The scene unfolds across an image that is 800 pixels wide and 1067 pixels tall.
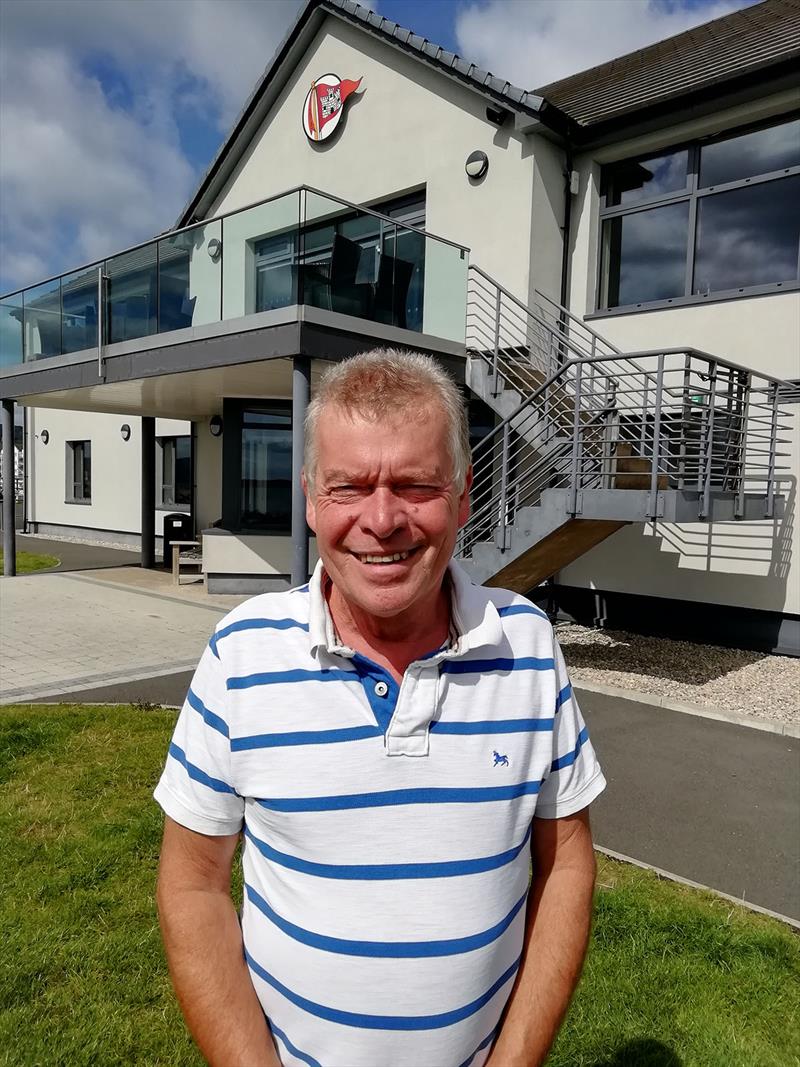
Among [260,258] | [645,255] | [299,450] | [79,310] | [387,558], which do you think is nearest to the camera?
[387,558]

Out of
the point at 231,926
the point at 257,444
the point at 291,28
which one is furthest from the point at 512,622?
the point at 291,28

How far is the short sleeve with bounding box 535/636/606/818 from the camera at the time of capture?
1.42 metres

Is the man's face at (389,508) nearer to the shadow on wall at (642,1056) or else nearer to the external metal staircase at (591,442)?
the shadow on wall at (642,1056)

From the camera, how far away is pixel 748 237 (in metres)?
8.73

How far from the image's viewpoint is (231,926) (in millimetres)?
1414

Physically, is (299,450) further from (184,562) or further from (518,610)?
(518,610)

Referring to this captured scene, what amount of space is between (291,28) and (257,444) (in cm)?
688

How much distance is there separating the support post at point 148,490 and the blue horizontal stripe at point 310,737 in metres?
14.5

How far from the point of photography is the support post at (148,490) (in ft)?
48.6

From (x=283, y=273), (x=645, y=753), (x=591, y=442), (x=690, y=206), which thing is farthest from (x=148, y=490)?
(x=645, y=753)

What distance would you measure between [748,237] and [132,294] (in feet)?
26.0

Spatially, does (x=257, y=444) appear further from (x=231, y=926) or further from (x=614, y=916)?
(x=231, y=926)

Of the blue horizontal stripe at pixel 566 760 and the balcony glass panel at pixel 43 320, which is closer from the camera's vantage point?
the blue horizontal stripe at pixel 566 760

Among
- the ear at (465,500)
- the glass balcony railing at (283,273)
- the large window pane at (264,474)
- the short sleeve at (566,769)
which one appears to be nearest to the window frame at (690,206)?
the glass balcony railing at (283,273)
